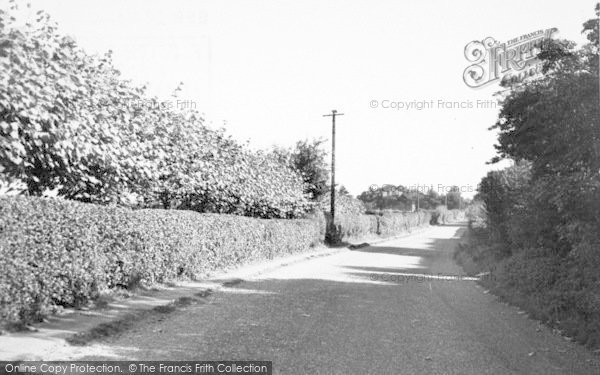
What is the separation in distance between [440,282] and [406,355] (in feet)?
32.9

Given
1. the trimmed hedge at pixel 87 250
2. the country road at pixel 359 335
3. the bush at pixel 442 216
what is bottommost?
the country road at pixel 359 335

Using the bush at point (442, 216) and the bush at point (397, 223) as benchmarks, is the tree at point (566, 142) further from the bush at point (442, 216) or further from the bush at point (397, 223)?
the bush at point (442, 216)

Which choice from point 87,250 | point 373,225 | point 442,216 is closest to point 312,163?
point 373,225

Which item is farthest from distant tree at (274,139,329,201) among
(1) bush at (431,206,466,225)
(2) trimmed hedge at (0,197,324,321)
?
(1) bush at (431,206,466,225)

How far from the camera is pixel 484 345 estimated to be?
7.80 m

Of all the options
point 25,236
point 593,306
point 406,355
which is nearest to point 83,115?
point 25,236

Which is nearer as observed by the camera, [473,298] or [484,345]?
[484,345]

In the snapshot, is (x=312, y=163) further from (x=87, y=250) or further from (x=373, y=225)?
(x=87, y=250)

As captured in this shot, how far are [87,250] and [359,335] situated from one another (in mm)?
5185

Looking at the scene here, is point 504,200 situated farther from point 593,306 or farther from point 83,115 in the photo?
point 83,115

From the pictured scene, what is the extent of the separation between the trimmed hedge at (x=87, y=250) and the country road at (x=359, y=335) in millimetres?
1459

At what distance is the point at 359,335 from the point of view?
27.5ft

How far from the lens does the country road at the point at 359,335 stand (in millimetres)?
6781

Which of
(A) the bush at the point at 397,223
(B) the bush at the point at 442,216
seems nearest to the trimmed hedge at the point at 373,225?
(A) the bush at the point at 397,223
